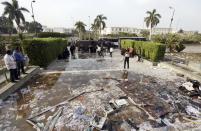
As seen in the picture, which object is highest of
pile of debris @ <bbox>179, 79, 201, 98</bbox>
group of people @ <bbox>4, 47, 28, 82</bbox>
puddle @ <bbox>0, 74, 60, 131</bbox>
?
group of people @ <bbox>4, 47, 28, 82</bbox>

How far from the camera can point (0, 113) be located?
22.9 ft

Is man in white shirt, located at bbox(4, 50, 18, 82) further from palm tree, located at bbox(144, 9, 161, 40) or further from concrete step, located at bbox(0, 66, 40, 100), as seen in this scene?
palm tree, located at bbox(144, 9, 161, 40)

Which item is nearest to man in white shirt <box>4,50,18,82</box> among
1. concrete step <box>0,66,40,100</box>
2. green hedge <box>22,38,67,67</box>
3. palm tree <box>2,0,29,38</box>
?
concrete step <box>0,66,40,100</box>

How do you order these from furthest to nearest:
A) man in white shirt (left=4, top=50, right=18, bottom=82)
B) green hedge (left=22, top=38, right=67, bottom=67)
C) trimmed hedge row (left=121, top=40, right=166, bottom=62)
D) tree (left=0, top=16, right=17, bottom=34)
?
tree (left=0, top=16, right=17, bottom=34) → trimmed hedge row (left=121, top=40, right=166, bottom=62) → green hedge (left=22, top=38, right=67, bottom=67) → man in white shirt (left=4, top=50, right=18, bottom=82)

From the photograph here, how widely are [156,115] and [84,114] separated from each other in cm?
254

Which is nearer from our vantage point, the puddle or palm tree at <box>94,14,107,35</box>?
the puddle

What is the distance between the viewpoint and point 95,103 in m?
7.69

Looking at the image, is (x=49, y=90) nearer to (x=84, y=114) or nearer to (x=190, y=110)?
(x=84, y=114)

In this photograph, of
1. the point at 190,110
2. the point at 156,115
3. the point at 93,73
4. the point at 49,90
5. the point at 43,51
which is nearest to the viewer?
the point at 156,115

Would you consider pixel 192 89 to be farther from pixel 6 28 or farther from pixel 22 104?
pixel 6 28

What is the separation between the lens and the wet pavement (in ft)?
19.9

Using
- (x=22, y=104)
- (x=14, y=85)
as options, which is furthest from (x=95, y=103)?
(x=14, y=85)

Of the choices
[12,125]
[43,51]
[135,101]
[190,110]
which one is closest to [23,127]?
[12,125]

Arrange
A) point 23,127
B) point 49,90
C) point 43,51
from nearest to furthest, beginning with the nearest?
point 23,127 → point 49,90 → point 43,51
